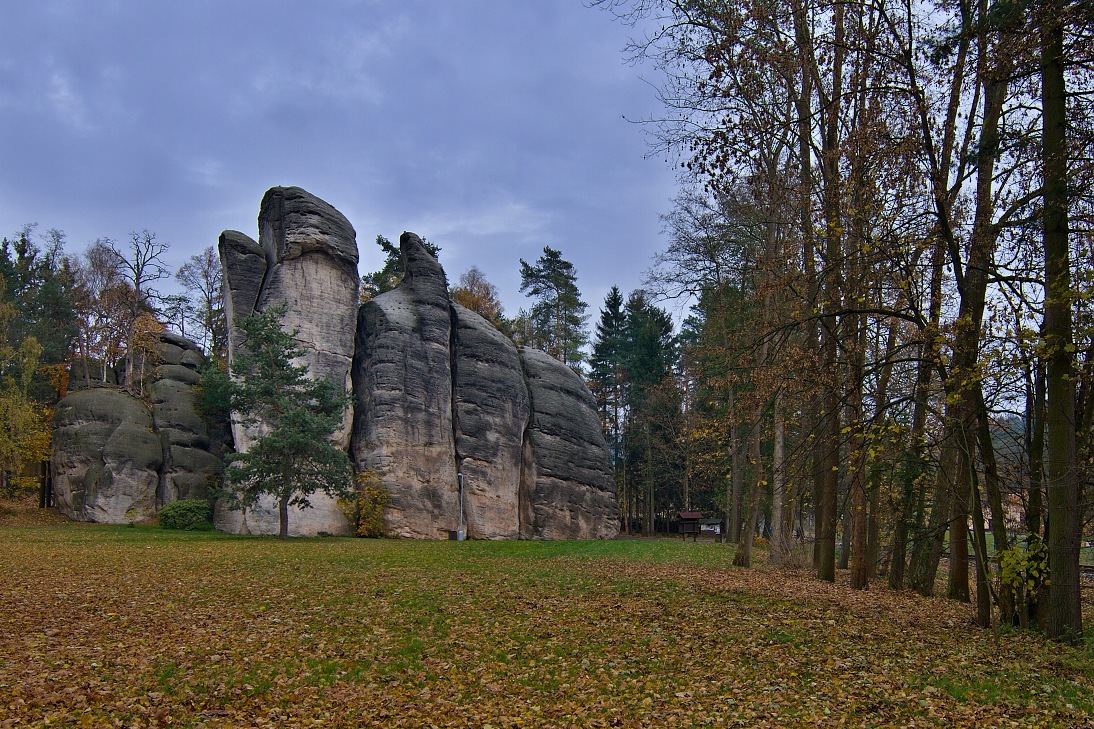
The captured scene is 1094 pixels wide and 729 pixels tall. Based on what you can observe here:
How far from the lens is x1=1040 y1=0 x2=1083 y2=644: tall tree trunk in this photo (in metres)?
8.28

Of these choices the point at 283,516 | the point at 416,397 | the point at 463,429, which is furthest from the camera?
the point at 463,429

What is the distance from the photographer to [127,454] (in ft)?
107

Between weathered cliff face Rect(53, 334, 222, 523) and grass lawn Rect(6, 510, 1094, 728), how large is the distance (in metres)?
21.3

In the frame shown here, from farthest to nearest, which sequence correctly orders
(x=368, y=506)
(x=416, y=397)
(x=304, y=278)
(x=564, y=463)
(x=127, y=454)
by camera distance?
(x=564, y=463), (x=416, y=397), (x=304, y=278), (x=127, y=454), (x=368, y=506)

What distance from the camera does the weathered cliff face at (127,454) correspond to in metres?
32.0

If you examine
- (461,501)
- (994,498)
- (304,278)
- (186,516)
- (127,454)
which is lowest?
(186,516)

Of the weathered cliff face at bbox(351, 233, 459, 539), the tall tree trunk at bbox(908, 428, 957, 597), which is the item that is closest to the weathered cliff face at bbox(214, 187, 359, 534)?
the weathered cliff face at bbox(351, 233, 459, 539)

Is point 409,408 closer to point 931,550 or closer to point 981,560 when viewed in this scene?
point 931,550

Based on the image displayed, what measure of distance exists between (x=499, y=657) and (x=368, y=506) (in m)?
24.2

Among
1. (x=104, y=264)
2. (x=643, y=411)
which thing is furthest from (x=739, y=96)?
(x=104, y=264)

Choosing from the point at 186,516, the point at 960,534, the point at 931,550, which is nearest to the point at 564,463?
the point at 186,516

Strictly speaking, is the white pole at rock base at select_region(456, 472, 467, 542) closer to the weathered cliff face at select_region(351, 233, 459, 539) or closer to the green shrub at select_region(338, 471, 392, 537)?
the weathered cliff face at select_region(351, 233, 459, 539)

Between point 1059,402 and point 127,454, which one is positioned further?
point 127,454

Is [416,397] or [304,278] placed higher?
[304,278]
